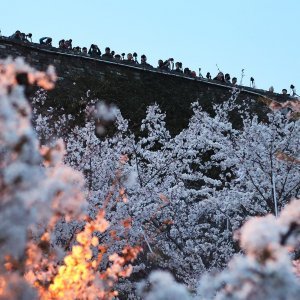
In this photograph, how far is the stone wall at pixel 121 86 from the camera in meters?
22.6

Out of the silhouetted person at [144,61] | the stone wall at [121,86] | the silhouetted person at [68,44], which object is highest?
the silhouetted person at [144,61]

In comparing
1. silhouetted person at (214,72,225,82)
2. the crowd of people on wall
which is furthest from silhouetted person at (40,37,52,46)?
silhouetted person at (214,72,225,82)

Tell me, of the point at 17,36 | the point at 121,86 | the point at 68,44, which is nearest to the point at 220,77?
the point at 121,86

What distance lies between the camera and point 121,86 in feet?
81.1

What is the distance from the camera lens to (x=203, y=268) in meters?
10.3

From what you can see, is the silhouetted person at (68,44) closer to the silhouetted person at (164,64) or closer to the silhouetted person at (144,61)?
the silhouetted person at (144,61)

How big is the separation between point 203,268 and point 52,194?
25.8ft

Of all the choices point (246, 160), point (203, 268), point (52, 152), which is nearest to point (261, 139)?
point (246, 160)

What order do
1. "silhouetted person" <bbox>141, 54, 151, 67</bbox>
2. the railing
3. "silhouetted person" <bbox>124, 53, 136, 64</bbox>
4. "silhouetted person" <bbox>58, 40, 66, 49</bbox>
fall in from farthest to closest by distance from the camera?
1. "silhouetted person" <bbox>124, 53, 136, 64</bbox>
2. "silhouetted person" <bbox>141, 54, 151, 67</bbox>
3. "silhouetted person" <bbox>58, 40, 66, 49</bbox>
4. the railing

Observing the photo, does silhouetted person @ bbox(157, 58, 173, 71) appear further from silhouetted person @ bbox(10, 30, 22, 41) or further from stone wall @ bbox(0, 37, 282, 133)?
silhouetted person @ bbox(10, 30, 22, 41)

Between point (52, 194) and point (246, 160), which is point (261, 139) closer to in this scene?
point (246, 160)

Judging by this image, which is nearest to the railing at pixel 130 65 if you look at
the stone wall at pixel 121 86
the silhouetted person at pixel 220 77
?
the stone wall at pixel 121 86

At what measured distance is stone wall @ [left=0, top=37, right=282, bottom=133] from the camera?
22641 millimetres

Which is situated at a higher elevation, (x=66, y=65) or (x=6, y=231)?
(x=66, y=65)
